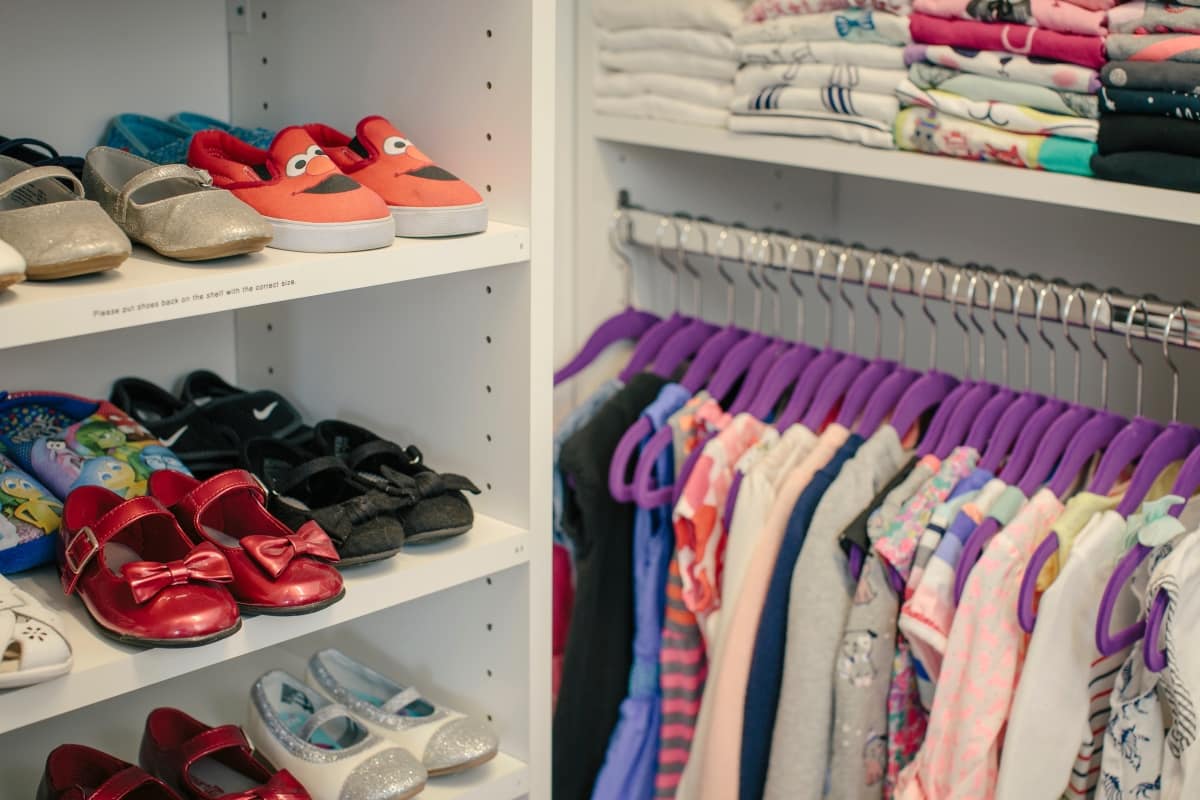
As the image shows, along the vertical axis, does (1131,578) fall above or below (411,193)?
below

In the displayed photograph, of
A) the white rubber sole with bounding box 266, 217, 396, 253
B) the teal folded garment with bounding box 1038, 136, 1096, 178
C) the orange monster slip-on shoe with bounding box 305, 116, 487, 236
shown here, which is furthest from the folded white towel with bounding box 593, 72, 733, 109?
the white rubber sole with bounding box 266, 217, 396, 253

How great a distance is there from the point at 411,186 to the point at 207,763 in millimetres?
546

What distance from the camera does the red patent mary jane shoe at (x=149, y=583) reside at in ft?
3.16

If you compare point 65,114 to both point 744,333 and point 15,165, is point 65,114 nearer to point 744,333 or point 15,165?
point 15,165

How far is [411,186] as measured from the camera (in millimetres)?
1110

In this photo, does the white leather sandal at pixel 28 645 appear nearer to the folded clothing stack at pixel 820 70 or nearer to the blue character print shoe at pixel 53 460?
the blue character print shoe at pixel 53 460

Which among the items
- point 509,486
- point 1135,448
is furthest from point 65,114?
point 1135,448

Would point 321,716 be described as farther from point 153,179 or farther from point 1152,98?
point 1152,98

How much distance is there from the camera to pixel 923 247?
1.85 m

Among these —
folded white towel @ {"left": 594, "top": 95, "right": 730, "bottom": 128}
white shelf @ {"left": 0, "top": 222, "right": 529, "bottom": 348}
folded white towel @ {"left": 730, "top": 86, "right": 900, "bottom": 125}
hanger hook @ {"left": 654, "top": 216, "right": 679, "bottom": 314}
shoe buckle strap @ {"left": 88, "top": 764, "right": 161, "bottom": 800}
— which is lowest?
shoe buckle strap @ {"left": 88, "top": 764, "right": 161, "bottom": 800}

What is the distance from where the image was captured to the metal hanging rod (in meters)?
1.28

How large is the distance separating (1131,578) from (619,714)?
2.05 feet

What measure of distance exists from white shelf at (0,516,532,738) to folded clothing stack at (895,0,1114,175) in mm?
600

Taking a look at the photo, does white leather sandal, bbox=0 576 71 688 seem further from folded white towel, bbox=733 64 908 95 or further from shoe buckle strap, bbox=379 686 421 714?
folded white towel, bbox=733 64 908 95
